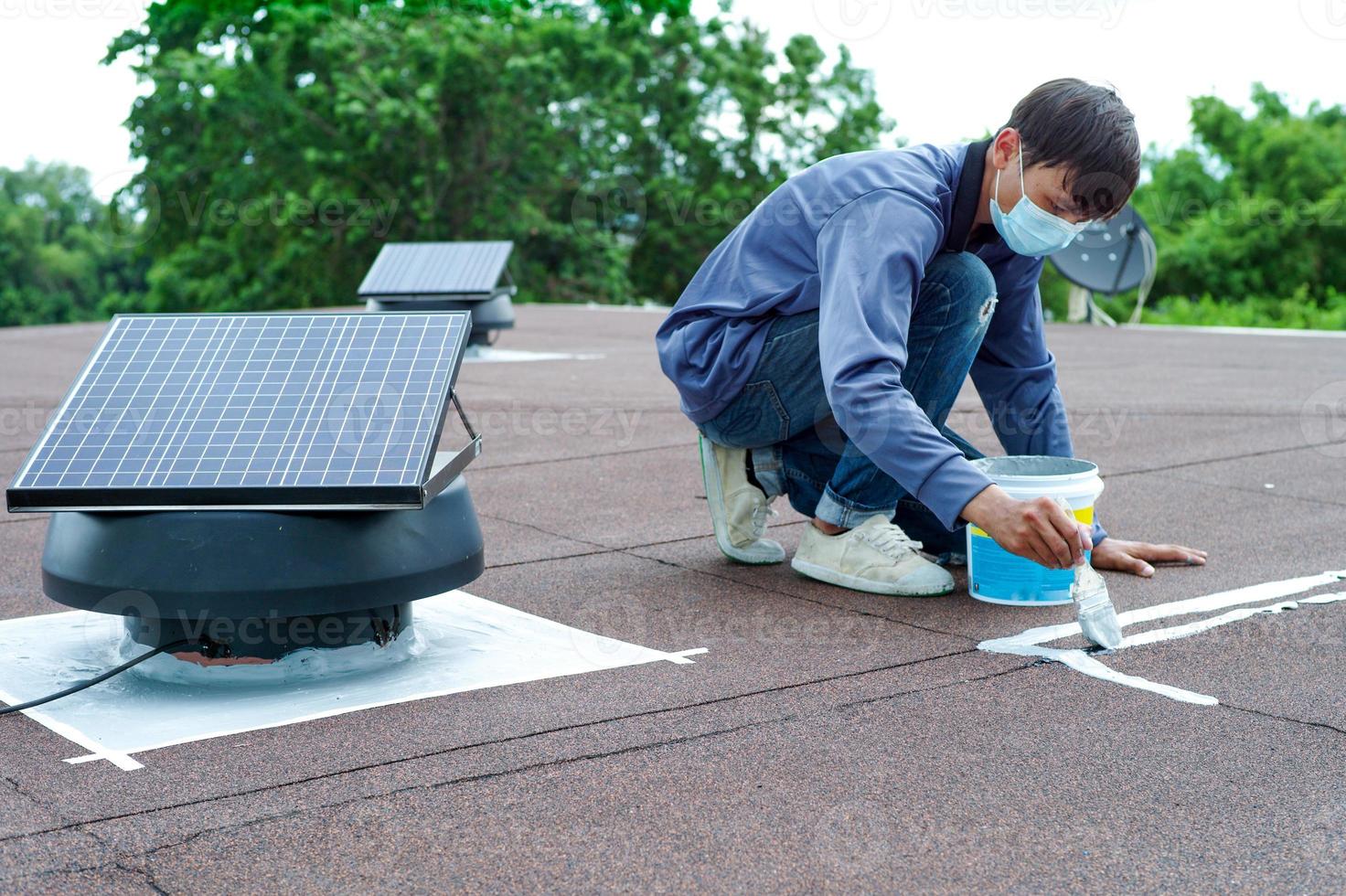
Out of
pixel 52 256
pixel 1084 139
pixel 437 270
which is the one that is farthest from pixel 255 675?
pixel 52 256

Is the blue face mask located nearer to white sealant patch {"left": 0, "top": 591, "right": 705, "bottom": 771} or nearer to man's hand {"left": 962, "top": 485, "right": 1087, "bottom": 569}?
man's hand {"left": 962, "top": 485, "right": 1087, "bottom": 569}

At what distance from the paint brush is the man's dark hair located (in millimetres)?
741

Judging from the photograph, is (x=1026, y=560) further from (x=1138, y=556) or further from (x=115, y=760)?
(x=115, y=760)

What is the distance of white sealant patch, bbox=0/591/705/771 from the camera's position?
105 inches

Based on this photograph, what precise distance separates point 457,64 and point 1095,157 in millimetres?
24592

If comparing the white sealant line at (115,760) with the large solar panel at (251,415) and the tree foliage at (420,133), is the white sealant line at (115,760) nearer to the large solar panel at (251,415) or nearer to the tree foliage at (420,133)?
the large solar panel at (251,415)

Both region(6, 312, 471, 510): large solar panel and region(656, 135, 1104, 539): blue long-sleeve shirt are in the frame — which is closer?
region(6, 312, 471, 510): large solar panel

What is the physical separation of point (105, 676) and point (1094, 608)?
213 cm

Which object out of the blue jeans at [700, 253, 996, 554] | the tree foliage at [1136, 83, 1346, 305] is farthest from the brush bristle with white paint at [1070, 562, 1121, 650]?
the tree foliage at [1136, 83, 1346, 305]

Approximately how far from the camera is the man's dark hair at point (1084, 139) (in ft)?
10.0

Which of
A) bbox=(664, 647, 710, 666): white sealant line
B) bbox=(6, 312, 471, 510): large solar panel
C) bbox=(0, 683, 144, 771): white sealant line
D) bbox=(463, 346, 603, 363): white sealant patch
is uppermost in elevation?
bbox=(6, 312, 471, 510): large solar panel

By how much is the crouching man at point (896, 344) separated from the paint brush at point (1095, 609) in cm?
15

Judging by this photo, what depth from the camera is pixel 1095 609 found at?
3023mm

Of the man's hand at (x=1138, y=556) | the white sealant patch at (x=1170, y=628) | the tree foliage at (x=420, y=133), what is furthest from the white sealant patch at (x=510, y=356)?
the tree foliage at (x=420, y=133)
